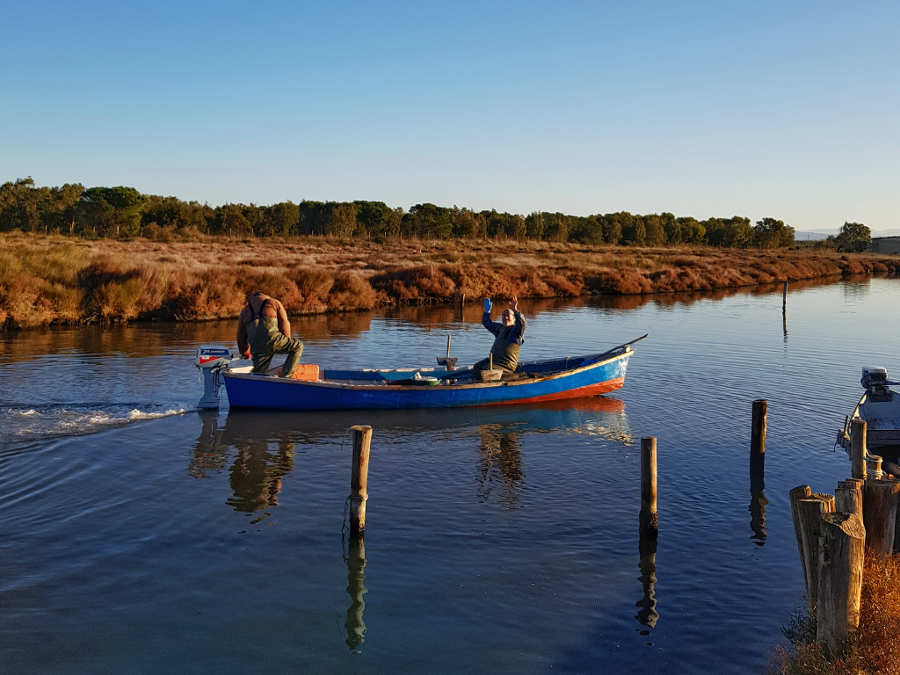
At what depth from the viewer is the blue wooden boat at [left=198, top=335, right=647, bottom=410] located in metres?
16.4

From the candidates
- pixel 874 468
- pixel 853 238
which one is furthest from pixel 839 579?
pixel 853 238

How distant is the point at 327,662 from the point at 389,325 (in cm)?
2608

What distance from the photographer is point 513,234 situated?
11338 cm

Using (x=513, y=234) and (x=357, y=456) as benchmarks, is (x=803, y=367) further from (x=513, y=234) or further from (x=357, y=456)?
(x=513, y=234)

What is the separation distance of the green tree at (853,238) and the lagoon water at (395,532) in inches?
5270

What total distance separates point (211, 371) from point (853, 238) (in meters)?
148

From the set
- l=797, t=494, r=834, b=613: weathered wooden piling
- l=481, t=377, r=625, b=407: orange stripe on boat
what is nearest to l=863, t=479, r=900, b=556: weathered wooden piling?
l=797, t=494, r=834, b=613: weathered wooden piling

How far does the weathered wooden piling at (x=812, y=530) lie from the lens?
22.1 ft

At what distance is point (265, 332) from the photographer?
16078mm

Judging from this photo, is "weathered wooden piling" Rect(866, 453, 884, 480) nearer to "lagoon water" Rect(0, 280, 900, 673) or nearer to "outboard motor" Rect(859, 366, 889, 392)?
"lagoon water" Rect(0, 280, 900, 673)

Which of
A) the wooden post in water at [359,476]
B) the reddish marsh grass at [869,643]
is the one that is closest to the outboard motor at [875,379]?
the reddish marsh grass at [869,643]

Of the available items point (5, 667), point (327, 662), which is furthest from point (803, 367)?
point (5, 667)

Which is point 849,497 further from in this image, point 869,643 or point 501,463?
point 501,463

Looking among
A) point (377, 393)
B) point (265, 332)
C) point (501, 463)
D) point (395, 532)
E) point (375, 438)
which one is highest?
point (265, 332)
